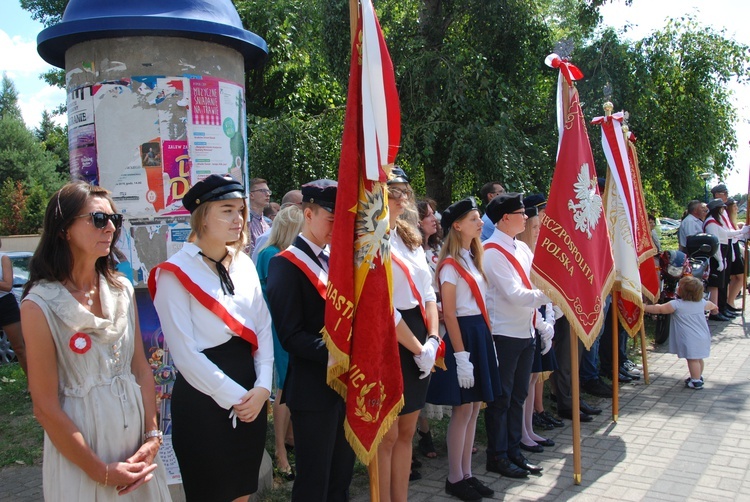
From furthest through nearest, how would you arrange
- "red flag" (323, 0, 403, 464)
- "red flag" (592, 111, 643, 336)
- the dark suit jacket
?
"red flag" (592, 111, 643, 336) → the dark suit jacket → "red flag" (323, 0, 403, 464)

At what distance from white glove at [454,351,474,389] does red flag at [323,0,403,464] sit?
3.97 feet

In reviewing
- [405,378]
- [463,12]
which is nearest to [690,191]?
[463,12]

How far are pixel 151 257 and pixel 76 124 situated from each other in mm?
956

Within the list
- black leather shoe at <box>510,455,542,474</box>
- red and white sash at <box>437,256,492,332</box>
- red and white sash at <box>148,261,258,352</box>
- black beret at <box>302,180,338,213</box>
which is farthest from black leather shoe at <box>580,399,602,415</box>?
red and white sash at <box>148,261,258,352</box>

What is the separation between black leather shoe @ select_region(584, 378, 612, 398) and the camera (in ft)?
23.7

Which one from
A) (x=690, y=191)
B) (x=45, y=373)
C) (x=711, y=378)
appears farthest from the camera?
Answer: (x=690, y=191)

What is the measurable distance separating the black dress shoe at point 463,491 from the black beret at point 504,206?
2.00 m

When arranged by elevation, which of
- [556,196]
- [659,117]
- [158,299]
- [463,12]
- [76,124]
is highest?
[463,12]

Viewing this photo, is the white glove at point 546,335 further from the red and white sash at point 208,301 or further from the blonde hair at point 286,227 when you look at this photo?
the red and white sash at point 208,301

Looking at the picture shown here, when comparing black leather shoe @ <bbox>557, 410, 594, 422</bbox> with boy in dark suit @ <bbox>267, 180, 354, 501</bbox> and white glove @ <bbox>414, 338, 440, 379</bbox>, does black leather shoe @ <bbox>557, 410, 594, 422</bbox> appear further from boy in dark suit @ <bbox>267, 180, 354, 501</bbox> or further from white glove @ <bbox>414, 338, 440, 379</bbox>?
boy in dark suit @ <bbox>267, 180, 354, 501</bbox>

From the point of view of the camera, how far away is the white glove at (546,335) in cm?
543

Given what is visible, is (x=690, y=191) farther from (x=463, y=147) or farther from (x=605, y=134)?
(x=605, y=134)

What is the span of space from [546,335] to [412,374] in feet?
6.55

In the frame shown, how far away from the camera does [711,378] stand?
7.97 meters
